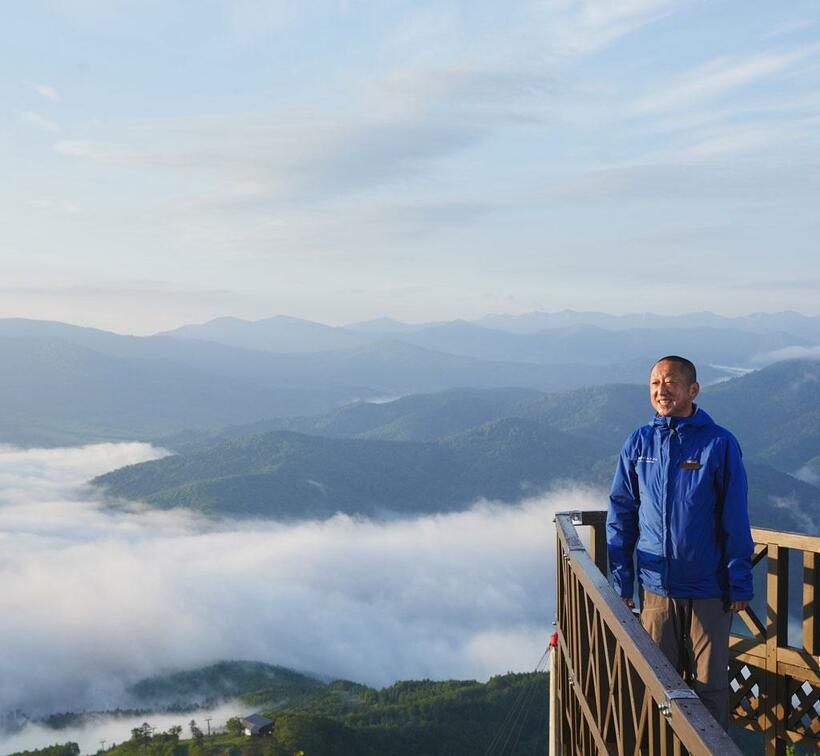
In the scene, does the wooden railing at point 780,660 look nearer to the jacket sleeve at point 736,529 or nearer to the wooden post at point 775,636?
the wooden post at point 775,636

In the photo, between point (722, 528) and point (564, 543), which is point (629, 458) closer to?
point (722, 528)

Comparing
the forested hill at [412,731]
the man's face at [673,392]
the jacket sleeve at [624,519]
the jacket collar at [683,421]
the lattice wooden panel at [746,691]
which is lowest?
the forested hill at [412,731]

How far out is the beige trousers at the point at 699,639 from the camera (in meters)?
4.29

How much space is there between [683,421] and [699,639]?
3.83ft

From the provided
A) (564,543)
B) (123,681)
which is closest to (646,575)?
(564,543)

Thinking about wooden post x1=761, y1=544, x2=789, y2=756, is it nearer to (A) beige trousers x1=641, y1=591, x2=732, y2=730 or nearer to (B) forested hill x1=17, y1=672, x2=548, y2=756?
(A) beige trousers x1=641, y1=591, x2=732, y2=730

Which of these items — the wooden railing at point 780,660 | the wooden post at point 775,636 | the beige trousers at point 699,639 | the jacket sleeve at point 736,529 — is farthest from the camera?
the wooden post at point 775,636

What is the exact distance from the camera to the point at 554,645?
7031 millimetres

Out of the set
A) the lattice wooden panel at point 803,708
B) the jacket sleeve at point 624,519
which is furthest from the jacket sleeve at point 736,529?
the lattice wooden panel at point 803,708

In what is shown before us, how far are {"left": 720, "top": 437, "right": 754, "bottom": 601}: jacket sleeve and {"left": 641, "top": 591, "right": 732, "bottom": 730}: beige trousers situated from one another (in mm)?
171

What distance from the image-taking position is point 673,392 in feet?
14.3

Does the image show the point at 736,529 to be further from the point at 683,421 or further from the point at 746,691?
the point at 746,691

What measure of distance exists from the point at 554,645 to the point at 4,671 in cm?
22348

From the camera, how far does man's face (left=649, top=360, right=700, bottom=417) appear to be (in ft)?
14.3
